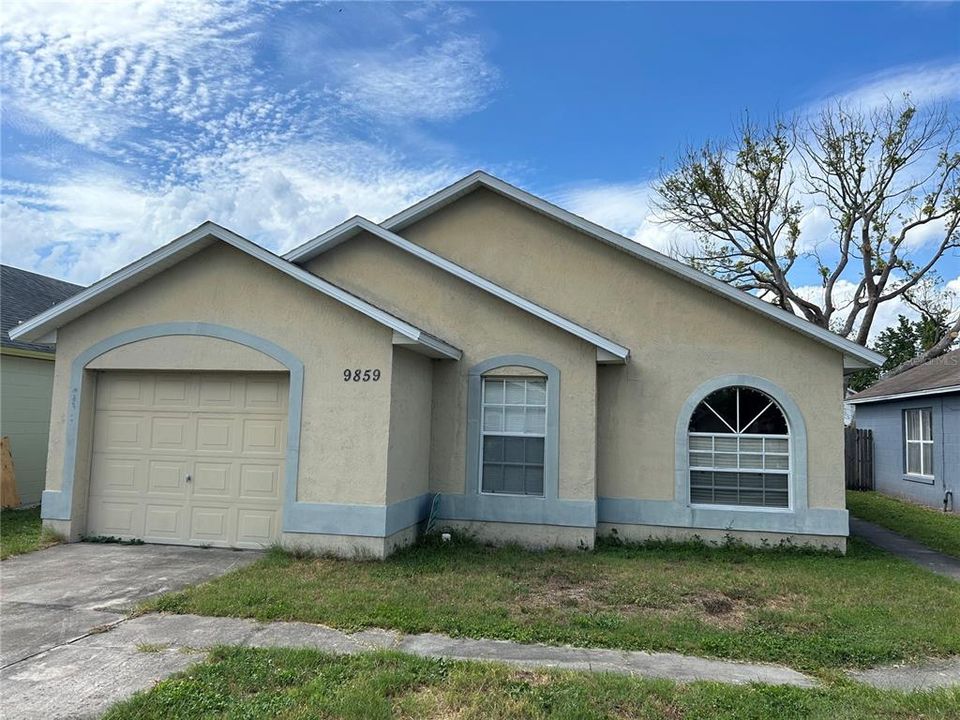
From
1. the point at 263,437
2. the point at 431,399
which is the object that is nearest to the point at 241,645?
the point at 263,437

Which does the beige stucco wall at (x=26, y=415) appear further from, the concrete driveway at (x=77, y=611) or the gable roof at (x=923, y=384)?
the gable roof at (x=923, y=384)

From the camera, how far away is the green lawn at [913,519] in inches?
446

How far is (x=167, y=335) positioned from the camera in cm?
931

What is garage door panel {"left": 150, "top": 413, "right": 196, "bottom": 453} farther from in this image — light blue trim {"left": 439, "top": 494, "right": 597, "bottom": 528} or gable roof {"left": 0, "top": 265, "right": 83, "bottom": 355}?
gable roof {"left": 0, "top": 265, "right": 83, "bottom": 355}

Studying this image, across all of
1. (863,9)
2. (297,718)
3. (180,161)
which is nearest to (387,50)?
(180,161)

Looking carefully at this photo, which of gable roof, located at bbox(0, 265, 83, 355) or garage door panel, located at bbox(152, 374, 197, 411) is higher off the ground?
gable roof, located at bbox(0, 265, 83, 355)

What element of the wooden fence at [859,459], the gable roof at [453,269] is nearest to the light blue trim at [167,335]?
the gable roof at [453,269]

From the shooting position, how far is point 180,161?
12719 mm

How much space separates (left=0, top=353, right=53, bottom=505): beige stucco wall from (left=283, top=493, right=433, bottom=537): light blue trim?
7772mm

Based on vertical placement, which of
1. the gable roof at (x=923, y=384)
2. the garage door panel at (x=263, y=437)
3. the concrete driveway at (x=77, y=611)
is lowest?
the concrete driveway at (x=77, y=611)

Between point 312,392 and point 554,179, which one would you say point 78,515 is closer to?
point 312,392

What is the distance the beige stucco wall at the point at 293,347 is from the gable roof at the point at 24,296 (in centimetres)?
410

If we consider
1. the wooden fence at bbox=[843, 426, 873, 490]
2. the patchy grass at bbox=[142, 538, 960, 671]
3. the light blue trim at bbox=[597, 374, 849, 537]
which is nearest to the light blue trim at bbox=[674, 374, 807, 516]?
the light blue trim at bbox=[597, 374, 849, 537]

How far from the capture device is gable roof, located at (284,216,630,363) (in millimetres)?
9633
